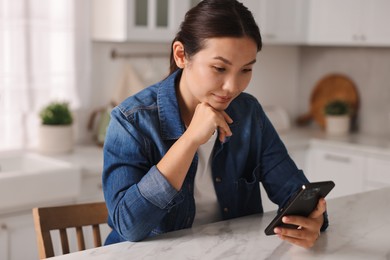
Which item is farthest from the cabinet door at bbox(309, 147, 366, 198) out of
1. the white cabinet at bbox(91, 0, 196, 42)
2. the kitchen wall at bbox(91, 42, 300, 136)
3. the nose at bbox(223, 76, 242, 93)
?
the nose at bbox(223, 76, 242, 93)

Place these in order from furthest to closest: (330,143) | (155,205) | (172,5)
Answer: (330,143), (172,5), (155,205)

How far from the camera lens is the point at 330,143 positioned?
400 cm

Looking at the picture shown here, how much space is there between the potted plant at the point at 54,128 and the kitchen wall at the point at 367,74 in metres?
2.13

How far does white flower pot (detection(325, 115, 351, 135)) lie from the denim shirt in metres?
2.49

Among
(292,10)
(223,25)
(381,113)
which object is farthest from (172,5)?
(223,25)

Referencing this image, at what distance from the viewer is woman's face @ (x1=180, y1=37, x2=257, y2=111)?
152 cm

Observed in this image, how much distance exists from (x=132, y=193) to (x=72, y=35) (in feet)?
6.84

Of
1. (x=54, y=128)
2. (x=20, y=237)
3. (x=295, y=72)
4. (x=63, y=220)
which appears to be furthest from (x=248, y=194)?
(x=295, y=72)

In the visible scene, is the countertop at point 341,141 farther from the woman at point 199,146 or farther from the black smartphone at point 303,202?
the black smartphone at point 303,202

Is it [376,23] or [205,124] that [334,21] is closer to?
[376,23]

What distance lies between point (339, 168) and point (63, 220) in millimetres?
2586

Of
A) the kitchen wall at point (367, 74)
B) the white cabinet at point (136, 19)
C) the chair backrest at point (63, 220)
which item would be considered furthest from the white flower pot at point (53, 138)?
the kitchen wall at point (367, 74)

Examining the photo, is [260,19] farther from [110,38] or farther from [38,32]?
[38,32]

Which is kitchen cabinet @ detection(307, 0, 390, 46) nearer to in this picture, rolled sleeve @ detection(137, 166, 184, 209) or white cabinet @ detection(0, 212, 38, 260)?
white cabinet @ detection(0, 212, 38, 260)
